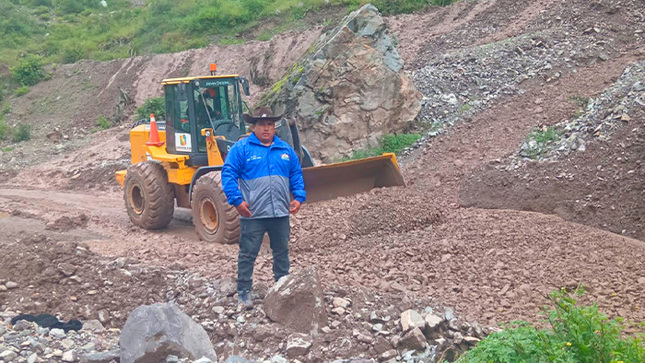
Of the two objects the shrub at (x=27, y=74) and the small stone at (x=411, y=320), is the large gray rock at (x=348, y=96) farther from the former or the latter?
the shrub at (x=27, y=74)

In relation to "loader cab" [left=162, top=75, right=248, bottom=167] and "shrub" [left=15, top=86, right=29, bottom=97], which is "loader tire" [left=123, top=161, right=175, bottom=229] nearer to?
"loader cab" [left=162, top=75, right=248, bottom=167]

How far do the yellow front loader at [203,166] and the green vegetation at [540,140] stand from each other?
6.75ft

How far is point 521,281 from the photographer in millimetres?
6445

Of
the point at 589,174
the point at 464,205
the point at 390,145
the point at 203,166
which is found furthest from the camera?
the point at 390,145

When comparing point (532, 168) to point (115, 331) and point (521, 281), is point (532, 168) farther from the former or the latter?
point (115, 331)

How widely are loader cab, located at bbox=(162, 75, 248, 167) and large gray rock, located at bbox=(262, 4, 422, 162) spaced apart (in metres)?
3.70

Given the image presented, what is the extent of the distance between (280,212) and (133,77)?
17994 mm

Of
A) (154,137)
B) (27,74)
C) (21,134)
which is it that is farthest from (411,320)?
(27,74)

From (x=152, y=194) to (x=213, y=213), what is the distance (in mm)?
1188

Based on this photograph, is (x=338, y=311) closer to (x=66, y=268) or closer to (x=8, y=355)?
(x=8, y=355)

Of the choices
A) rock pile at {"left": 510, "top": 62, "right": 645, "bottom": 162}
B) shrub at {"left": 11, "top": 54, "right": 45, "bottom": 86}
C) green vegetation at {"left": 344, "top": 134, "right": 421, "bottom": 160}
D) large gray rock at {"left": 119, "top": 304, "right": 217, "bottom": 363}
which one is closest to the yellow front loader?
rock pile at {"left": 510, "top": 62, "right": 645, "bottom": 162}

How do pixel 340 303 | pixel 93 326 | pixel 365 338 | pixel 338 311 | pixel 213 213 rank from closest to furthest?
pixel 365 338 < pixel 338 311 < pixel 340 303 < pixel 93 326 < pixel 213 213

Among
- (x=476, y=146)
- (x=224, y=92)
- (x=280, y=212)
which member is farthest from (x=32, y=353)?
(x=476, y=146)

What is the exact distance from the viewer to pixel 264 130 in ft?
18.3
